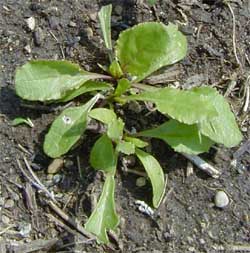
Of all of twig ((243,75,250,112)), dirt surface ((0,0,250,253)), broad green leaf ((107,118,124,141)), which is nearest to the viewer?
broad green leaf ((107,118,124,141))

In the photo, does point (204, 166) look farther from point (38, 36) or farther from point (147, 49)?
point (38, 36)

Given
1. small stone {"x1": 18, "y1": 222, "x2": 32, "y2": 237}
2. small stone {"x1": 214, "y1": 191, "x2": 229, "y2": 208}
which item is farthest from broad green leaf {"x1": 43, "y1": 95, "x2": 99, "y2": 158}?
small stone {"x1": 214, "y1": 191, "x2": 229, "y2": 208}

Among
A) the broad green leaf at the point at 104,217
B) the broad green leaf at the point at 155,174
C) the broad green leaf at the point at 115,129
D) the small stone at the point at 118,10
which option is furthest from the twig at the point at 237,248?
the small stone at the point at 118,10

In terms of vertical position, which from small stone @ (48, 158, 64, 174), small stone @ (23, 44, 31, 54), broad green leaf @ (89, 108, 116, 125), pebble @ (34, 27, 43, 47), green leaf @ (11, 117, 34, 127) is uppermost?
pebble @ (34, 27, 43, 47)

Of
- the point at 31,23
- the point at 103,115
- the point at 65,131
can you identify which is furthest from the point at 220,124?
the point at 31,23

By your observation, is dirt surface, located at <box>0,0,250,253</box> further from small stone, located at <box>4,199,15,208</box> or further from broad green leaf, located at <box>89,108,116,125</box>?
broad green leaf, located at <box>89,108,116,125</box>

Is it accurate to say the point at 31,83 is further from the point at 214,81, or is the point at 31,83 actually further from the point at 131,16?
the point at 214,81

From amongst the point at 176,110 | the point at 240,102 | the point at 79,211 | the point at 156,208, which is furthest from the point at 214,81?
the point at 79,211

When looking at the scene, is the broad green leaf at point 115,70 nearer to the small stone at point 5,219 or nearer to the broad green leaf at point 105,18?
the broad green leaf at point 105,18
